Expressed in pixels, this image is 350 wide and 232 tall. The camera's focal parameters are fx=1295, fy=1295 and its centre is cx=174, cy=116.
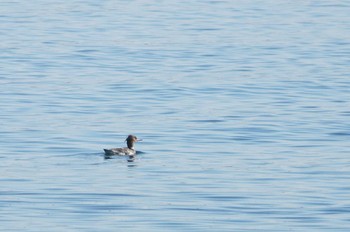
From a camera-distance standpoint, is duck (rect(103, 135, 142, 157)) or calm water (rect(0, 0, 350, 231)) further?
duck (rect(103, 135, 142, 157))

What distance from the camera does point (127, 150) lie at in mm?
24547

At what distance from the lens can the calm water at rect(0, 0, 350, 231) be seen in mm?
19922

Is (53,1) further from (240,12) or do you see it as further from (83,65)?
(83,65)

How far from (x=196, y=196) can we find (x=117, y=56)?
2124cm

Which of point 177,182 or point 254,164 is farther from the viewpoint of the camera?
point 254,164

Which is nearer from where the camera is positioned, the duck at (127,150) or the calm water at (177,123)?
the calm water at (177,123)

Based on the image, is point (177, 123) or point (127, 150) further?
point (177, 123)

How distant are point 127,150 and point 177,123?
4172 mm

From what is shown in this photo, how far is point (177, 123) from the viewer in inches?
1125

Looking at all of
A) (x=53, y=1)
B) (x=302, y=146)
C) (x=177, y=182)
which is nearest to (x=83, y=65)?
(x=302, y=146)

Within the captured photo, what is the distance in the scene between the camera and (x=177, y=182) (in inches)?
867

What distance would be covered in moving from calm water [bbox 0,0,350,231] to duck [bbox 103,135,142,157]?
0.16 m

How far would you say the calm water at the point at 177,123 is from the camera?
65.4 feet

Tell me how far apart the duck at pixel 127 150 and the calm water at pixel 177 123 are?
0.16 meters
